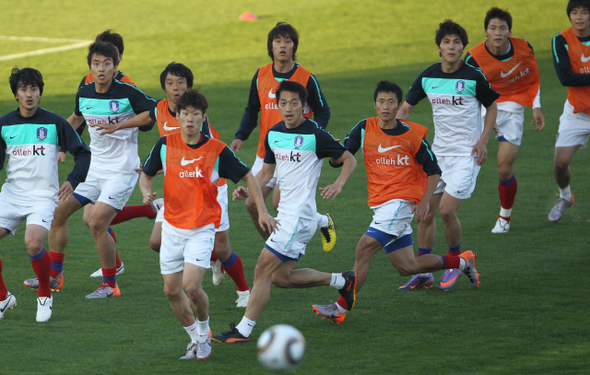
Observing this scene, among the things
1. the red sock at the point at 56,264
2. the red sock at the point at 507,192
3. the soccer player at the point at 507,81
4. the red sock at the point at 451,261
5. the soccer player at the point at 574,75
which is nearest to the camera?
the red sock at the point at 451,261

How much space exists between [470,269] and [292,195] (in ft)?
6.67

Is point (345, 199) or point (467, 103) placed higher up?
point (467, 103)

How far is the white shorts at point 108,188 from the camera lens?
727cm

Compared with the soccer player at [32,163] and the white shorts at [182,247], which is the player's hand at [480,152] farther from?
the soccer player at [32,163]

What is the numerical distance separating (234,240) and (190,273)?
3.69 m

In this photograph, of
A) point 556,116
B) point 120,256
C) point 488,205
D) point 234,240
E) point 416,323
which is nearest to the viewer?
point 416,323

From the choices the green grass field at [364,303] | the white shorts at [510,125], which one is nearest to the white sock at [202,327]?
the green grass field at [364,303]

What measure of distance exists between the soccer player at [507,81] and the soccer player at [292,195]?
9.46 ft

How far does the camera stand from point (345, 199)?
11023 mm

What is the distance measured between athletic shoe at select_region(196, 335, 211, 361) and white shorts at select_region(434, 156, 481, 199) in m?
2.86

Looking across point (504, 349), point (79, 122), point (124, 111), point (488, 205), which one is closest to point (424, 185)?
point (504, 349)

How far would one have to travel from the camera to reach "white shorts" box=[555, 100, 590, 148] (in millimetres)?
9055

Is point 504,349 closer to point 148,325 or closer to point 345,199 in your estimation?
point 148,325

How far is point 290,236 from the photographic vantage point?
5988 mm
